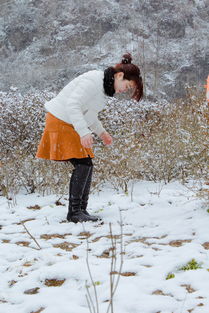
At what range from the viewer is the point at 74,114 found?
10.6 feet

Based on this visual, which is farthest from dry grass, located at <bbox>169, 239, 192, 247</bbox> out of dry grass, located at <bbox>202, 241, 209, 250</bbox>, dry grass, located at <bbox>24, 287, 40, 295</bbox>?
dry grass, located at <bbox>24, 287, 40, 295</bbox>

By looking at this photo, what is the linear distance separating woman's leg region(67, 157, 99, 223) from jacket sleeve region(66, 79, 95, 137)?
42 centimetres

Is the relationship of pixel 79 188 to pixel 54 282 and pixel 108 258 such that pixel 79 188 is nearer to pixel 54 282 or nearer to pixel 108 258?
pixel 108 258

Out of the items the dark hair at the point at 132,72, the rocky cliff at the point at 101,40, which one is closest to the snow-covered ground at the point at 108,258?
the dark hair at the point at 132,72

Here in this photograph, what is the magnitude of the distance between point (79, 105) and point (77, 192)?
846mm

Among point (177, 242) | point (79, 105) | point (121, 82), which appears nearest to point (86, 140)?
point (79, 105)

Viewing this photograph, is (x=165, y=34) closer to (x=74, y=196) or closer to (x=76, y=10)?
(x=76, y=10)

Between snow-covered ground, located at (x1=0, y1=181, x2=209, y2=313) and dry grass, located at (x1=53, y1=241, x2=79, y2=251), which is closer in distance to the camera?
snow-covered ground, located at (x1=0, y1=181, x2=209, y2=313)

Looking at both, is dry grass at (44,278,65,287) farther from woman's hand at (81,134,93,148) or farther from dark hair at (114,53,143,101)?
dark hair at (114,53,143,101)

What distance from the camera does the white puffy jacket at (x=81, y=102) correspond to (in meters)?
3.23

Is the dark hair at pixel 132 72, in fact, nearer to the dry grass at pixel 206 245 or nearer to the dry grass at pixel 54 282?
the dry grass at pixel 206 245

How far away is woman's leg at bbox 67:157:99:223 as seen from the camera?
11.7 feet

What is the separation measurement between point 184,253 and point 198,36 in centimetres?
2274

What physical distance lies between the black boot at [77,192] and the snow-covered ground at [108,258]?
89 millimetres
